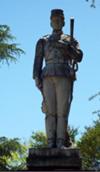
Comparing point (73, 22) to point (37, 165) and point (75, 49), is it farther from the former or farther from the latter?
point (37, 165)

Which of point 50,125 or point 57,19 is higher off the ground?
point 57,19

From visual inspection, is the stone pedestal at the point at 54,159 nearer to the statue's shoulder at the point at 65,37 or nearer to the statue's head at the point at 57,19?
the statue's shoulder at the point at 65,37

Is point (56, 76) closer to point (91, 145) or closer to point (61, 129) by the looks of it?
point (61, 129)

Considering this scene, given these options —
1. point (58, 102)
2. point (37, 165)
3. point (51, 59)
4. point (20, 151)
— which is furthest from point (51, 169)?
point (20, 151)

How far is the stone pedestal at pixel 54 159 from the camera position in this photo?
12344mm

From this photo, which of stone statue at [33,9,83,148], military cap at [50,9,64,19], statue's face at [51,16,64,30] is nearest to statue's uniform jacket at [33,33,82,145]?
stone statue at [33,9,83,148]

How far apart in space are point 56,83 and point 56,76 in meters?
0.14

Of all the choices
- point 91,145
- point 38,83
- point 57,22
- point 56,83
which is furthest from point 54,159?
point 91,145

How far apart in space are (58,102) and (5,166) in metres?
14.5

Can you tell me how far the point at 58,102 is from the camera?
1310 cm

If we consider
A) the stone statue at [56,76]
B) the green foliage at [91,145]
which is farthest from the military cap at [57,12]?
the green foliage at [91,145]

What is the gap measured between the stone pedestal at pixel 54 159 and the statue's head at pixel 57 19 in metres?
2.58

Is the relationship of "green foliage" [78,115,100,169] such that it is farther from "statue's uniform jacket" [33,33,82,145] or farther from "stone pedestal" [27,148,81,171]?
"stone pedestal" [27,148,81,171]

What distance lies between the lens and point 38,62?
13.5 meters
